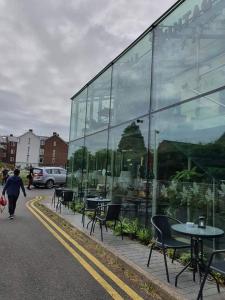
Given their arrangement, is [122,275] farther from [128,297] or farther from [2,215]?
[2,215]

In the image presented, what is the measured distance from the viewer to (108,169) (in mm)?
11992

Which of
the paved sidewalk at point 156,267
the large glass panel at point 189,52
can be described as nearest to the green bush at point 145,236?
the paved sidewalk at point 156,267

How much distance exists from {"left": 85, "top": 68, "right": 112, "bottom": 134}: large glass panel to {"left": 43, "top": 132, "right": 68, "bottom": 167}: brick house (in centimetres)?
7910

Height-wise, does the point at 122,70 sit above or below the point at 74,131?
above

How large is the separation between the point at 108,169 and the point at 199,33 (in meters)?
5.84

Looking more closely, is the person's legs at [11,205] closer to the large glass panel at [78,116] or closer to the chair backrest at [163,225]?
the large glass panel at [78,116]

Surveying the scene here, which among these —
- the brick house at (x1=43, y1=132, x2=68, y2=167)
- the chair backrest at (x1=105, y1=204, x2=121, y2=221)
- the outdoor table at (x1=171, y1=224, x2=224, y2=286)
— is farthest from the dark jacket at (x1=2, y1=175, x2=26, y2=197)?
the brick house at (x1=43, y1=132, x2=68, y2=167)

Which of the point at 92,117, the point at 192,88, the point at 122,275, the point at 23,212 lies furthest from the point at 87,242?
the point at 92,117

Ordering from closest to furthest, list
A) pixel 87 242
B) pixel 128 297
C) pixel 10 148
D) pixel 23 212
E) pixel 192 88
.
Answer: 1. pixel 128 297
2. pixel 192 88
3. pixel 87 242
4. pixel 23 212
5. pixel 10 148

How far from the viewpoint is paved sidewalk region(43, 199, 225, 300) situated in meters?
4.82

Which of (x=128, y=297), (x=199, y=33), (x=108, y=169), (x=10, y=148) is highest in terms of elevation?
(x=10, y=148)

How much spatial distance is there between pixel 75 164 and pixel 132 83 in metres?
7.04

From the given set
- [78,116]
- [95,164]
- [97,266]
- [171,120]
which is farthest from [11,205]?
[171,120]

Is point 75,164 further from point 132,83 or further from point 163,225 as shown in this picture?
point 163,225
